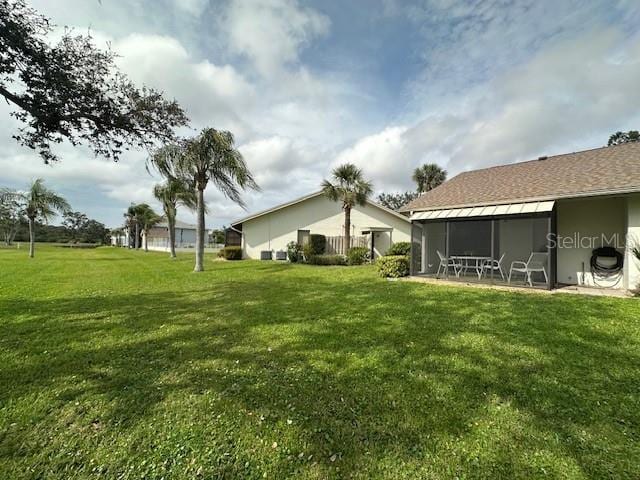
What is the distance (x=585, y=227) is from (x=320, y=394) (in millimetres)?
11657

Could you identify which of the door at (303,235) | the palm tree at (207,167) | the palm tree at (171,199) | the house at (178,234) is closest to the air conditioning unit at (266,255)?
the door at (303,235)

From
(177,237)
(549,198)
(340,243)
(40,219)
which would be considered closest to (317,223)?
(340,243)

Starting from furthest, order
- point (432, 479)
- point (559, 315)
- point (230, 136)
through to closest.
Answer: point (230, 136)
point (559, 315)
point (432, 479)

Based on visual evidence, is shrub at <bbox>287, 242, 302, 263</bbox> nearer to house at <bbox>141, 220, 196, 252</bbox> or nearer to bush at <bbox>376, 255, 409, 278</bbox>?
bush at <bbox>376, 255, 409, 278</bbox>

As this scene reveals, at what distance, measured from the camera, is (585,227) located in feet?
33.5

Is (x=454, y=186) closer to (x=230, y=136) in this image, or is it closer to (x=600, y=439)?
(x=230, y=136)

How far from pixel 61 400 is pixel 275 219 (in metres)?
19.4

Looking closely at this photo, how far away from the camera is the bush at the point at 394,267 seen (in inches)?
487

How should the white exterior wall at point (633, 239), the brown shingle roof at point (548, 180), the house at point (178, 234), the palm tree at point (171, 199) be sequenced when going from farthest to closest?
1. the house at point (178, 234)
2. the palm tree at point (171, 199)
3. the brown shingle roof at point (548, 180)
4. the white exterior wall at point (633, 239)

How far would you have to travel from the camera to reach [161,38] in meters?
7.58

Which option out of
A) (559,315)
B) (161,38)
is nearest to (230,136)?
(161,38)

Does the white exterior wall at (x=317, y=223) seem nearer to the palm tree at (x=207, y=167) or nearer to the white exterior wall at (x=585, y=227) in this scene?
the palm tree at (x=207, y=167)

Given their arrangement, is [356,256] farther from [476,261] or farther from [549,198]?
[549,198]

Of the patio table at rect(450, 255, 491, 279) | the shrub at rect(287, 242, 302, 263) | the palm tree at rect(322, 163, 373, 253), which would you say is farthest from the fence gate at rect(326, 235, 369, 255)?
the patio table at rect(450, 255, 491, 279)
